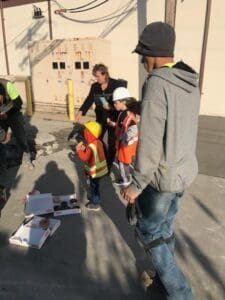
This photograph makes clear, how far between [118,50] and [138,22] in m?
1.04

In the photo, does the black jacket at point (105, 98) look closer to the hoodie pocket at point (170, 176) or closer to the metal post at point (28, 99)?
the hoodie pocket at point (170, 176)

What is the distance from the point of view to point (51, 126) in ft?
28.5

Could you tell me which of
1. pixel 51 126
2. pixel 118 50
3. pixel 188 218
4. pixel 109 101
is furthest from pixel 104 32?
pixel 188 218

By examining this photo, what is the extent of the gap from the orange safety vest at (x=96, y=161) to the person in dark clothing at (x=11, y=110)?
1.78m

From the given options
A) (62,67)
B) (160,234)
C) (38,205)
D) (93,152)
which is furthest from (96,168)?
(62,67)

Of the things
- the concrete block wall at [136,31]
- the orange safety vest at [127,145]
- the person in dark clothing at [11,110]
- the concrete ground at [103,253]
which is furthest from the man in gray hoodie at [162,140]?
the concrete block wall at [136,31]

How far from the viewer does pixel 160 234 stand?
7.79 feet

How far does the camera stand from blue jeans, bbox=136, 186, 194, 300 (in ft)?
7.44

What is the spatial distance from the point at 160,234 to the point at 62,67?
8.68 m

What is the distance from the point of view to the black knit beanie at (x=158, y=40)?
2.05m

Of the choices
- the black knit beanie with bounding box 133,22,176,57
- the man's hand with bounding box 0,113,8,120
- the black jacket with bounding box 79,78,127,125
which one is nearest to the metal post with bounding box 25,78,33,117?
the man's hand with bounding box 0,113,8,120

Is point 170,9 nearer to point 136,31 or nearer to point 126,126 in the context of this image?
point 136,31

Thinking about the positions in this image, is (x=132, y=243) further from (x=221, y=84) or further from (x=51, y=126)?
(x=221, y=84)

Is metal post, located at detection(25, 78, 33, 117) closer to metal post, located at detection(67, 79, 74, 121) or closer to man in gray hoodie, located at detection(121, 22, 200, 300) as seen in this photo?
metal post, located at detection(67, 79, 74, 121)
